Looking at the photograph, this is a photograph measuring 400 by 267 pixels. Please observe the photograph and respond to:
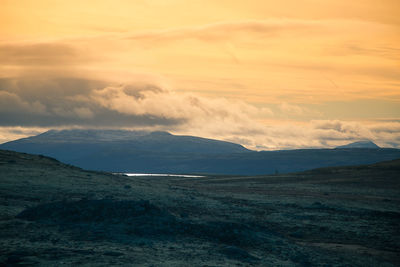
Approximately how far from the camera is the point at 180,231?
137 ft

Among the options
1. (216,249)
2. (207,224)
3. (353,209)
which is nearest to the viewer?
(216,249)

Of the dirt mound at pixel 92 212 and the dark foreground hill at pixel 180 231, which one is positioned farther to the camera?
the dirt mound at pixel 92 212

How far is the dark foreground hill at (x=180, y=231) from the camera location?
33062 millimetres

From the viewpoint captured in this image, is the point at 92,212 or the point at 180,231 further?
the point at 92,212

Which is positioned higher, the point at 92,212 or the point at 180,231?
the point at 92,212

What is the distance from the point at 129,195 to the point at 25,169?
25.0 meters

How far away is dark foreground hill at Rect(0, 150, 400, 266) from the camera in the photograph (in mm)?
33062

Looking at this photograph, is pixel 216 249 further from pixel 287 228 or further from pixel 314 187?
pixel 314 187

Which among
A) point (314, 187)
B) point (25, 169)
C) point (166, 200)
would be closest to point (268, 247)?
point (166, 200)

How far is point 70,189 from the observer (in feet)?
219

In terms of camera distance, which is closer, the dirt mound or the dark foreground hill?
the dark foreground hill

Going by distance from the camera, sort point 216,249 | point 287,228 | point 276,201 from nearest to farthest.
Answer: point 216,249, point 287,228, point 276,201

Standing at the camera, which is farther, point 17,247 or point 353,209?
point 353,209

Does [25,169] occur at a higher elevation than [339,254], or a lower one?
higher
